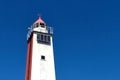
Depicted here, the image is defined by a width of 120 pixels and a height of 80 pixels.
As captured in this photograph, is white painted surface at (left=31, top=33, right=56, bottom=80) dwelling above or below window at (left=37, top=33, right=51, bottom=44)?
below

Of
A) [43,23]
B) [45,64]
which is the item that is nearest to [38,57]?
[45,64]

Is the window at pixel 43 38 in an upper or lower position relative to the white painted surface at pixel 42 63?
upper

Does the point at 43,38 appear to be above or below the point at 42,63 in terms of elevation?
above

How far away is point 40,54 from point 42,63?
1.56 meters

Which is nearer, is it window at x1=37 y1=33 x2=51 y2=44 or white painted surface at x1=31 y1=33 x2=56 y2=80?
white painted surface at x1=31 y1=33 x2=56 y2=80

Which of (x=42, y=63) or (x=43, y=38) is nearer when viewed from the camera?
(x=42, y=63)

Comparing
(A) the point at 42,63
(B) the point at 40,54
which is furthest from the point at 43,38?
(A) the point at 42,63

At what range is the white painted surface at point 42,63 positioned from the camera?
40500 mm

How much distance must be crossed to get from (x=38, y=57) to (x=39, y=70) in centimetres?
224

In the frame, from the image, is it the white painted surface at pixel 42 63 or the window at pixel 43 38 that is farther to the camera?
the window at pixel 43 38

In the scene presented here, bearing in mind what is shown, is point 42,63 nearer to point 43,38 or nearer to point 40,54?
point 40,54

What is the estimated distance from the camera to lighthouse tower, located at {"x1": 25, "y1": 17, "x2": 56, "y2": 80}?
4078cm

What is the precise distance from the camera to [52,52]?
43.5m

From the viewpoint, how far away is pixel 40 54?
42469mm
